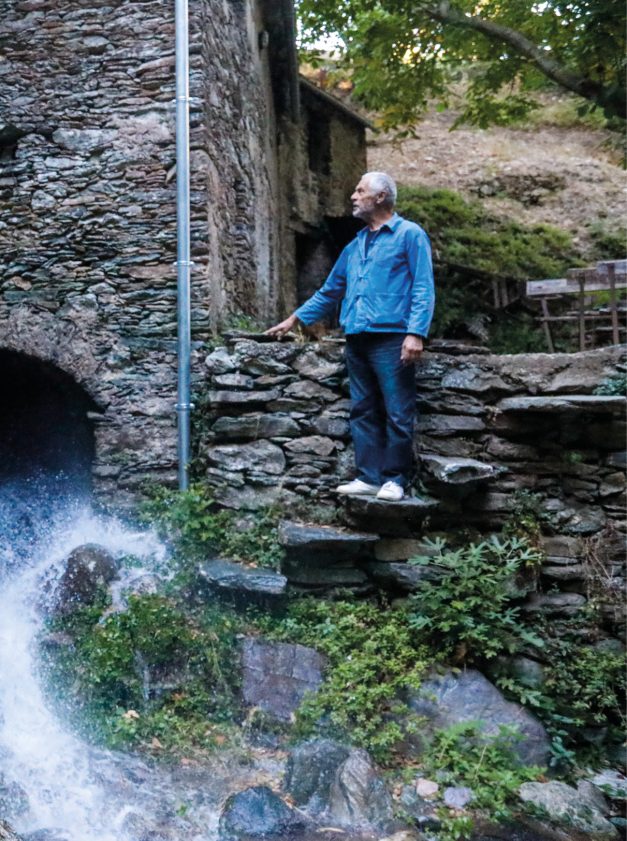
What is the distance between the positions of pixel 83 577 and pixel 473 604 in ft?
8.93

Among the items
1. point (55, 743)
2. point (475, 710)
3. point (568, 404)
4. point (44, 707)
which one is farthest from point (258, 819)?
point (568, 404)

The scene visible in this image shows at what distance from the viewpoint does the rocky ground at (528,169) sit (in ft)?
44.0

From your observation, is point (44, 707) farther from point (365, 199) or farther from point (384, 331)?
point (365, 199)

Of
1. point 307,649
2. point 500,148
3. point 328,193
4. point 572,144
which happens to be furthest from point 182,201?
point 572,144

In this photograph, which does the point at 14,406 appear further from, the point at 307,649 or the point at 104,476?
the point at 307,649

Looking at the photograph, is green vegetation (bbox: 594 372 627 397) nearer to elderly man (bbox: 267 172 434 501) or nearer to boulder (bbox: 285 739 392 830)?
elderly man (bbox: 267 172 434 501)

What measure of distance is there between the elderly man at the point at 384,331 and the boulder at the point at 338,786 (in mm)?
1600

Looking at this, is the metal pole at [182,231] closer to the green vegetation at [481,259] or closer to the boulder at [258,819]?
the boulder at [258,819]

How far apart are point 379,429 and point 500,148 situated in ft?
38.8

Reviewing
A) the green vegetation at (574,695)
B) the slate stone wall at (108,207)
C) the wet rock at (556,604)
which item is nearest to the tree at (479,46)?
the slate stone wall at (108,207)

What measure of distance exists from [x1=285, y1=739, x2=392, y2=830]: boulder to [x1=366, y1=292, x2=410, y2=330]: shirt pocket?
2618mm

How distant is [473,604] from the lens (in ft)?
15.6

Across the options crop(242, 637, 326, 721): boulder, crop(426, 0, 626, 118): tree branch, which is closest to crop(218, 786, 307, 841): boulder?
crop(242, 637, 326, 721): boulder

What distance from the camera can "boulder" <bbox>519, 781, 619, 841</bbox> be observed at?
13.0 feet
